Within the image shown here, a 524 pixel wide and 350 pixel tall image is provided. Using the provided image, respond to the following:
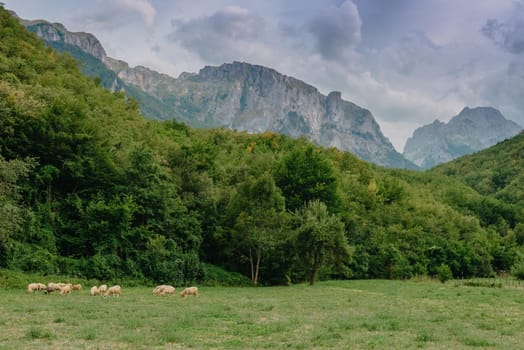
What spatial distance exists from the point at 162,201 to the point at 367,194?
58446 mm

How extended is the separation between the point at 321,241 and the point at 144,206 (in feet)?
65.0

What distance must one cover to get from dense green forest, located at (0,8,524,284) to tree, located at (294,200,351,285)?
0.45 ft

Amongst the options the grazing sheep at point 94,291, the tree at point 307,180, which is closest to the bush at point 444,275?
the tree at point 307,180

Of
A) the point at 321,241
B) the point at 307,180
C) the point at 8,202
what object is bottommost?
the point at 321,241

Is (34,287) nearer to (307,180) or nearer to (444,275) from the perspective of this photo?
(307,180)

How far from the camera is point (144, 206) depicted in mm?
46062

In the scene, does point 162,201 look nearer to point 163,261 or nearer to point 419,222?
point 163,261

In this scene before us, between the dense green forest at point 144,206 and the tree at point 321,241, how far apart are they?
14 cm

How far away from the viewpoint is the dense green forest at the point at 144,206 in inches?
1569

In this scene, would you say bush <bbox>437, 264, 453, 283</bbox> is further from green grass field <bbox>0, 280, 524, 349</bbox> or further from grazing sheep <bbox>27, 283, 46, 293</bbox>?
grazing sheep <bbox>27, 283, 46, 293</bbox>

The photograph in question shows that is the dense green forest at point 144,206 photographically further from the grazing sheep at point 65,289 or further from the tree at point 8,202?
the grazing sheep at point 65,289

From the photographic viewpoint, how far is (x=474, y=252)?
271 feet

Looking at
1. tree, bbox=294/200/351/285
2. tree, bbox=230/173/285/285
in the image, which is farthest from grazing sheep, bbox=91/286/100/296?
tree, bbox=294/200/351/285

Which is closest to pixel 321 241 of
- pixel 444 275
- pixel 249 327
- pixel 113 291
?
pixel 113 291
